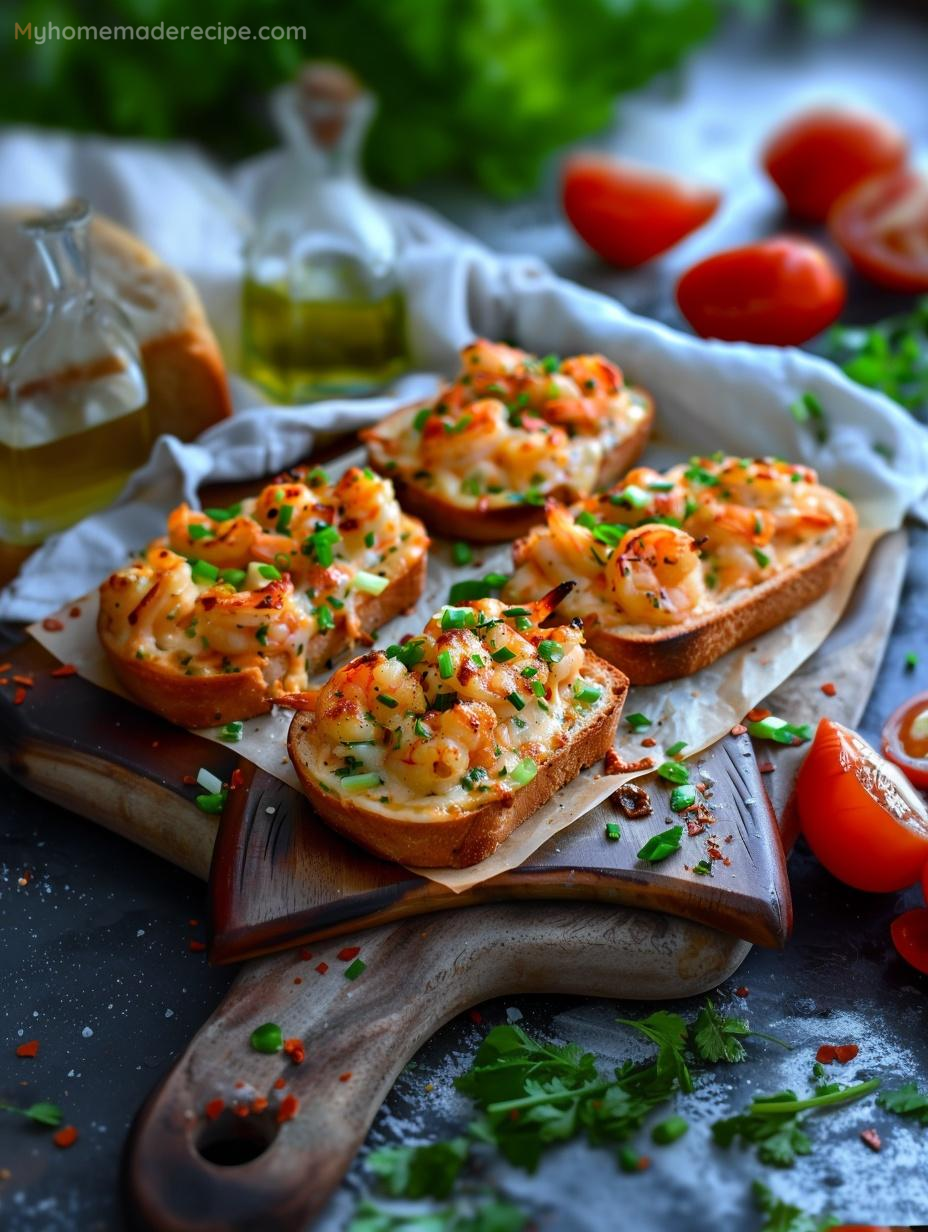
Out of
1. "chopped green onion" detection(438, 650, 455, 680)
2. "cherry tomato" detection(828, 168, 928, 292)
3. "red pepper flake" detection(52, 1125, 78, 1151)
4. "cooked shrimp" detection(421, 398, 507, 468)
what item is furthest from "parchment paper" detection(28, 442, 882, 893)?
"cherry tomato" detection(828, 168, 928, 292)

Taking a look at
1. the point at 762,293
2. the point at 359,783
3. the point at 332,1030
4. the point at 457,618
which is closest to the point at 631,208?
the point at 762,293

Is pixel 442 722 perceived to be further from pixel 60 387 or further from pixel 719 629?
pixel 60 387

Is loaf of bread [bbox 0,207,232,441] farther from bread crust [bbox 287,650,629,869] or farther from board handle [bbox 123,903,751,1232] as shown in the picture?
board handle [bbox 123,903,751,1232]

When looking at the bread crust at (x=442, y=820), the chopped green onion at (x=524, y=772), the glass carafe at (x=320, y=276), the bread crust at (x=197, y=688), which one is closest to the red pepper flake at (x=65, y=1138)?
the bread crust at (x=442, y=820)

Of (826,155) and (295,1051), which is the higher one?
(826,155)

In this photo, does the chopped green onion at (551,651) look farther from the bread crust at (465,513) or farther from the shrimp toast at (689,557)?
the bread crust at (465,513)

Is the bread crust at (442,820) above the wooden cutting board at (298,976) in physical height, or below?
above
